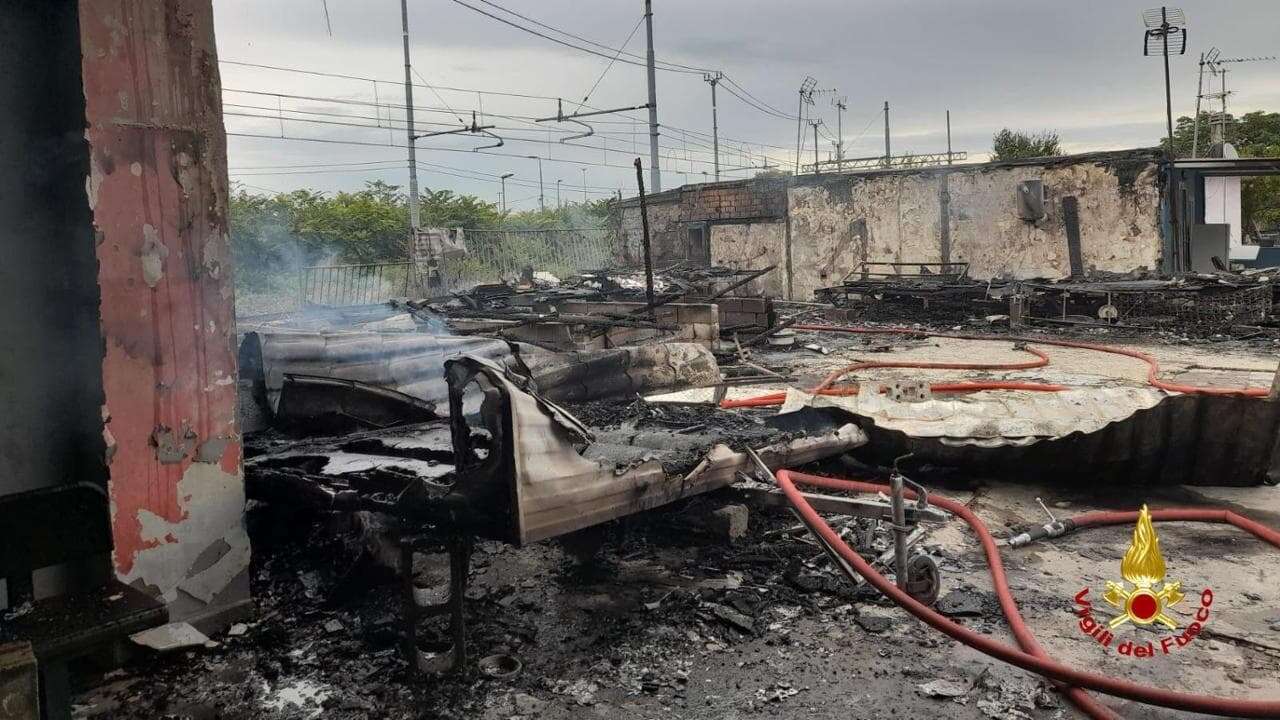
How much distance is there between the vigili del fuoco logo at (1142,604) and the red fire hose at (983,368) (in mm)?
1801

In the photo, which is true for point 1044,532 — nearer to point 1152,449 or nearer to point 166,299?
point 1152,449

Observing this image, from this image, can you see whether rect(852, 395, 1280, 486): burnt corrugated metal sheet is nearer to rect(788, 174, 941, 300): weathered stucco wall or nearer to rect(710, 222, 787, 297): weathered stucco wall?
rect(788, 174, 941, 300): weathered stucco wall

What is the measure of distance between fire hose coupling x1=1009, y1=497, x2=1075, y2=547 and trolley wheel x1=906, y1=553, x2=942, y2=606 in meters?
1.00

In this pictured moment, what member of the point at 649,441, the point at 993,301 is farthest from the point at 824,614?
the point at 993,301

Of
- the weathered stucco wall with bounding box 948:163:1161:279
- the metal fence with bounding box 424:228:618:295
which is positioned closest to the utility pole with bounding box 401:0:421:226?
the metal fence with bounding box 424:228:618:295

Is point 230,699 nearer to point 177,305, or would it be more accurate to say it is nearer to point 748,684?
point 177,305

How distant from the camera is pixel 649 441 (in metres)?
4.80

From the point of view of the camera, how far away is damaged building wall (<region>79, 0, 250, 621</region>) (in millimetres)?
3391

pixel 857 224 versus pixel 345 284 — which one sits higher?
pixel 857 224

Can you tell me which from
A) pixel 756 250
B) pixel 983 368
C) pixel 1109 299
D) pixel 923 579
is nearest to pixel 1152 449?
pixel 923 579

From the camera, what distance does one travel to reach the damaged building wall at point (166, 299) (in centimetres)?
339

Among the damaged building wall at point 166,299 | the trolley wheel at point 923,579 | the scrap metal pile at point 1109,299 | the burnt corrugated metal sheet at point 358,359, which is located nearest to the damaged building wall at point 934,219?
the scrap metal pile at point 1109,299

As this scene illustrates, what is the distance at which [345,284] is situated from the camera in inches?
759

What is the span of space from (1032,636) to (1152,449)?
8.37ft
